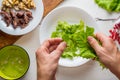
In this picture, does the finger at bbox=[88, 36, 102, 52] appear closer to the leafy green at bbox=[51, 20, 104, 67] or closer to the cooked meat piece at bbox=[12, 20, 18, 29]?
the leafy green at bbox=[51, 20, 104, 67]

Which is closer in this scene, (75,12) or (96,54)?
(96,54)

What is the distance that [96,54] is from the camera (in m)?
1.21

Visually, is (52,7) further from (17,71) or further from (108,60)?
(108,60)

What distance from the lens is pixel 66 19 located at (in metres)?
1.50

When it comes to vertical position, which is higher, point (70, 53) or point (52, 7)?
point (52, 7)

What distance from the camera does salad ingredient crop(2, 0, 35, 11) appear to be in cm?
145

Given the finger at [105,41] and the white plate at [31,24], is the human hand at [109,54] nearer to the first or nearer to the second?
the finger at [105,41]

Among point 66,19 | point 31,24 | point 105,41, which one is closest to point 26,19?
point 31,24

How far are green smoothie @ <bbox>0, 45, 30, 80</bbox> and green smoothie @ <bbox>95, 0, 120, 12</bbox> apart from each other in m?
0.35

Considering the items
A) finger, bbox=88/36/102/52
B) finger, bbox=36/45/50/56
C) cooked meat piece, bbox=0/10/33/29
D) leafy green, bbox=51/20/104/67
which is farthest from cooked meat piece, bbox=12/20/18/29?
finger, bbox=88/36/102/52

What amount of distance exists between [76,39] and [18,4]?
0.32m

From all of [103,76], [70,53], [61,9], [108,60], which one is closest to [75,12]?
[61,9]

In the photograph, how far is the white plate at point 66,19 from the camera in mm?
1450

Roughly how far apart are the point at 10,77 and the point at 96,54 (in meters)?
0.38
